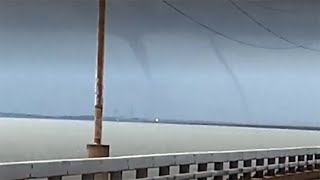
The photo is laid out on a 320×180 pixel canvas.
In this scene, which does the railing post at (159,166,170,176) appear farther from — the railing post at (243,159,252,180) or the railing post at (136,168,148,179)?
the railing post at (243,159,252,180)

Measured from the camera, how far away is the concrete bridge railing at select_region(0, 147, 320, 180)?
11.1 m

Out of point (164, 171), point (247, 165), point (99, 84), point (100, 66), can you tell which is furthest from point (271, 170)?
point (164, 171)

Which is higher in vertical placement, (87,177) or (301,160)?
(301,160)

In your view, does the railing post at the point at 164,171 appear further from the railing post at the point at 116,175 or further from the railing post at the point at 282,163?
the railing post at the point at 282,163

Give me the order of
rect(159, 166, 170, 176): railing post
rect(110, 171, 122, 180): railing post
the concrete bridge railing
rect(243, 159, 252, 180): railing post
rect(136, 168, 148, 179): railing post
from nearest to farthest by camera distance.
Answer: the concrete bridge railing → rect(110, 171, 122, 180): railing post → rect(136, 168, 148, 179): railing post → rect(159, 166, 170, 176): railing post → rect(243, 159, 252, 180): railing post

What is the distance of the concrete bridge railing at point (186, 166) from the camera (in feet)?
36.3

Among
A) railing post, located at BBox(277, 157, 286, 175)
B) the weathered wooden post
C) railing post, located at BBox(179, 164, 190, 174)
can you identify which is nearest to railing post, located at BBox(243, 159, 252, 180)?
railing post, located at BBox(277, 157, 286, 175)

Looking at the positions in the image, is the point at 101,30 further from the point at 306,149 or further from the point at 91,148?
the point at 306,149

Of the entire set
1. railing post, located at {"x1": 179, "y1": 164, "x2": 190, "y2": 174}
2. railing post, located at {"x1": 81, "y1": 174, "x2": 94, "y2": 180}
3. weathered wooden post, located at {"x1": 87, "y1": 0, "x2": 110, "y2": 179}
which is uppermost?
weathered wooden post, located at {"x1": 87, "y1": 0, "x2": 110, "y2": 179}

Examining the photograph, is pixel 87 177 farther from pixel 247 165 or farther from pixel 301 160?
pixel 301 160

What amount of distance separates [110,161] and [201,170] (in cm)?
357

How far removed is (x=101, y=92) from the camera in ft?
66.9

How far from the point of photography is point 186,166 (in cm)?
1525

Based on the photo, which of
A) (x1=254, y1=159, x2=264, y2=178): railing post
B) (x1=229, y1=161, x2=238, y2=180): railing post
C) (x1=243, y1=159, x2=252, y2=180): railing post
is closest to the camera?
(x1=229, y1=161, x2=238, y2=180): railing post
